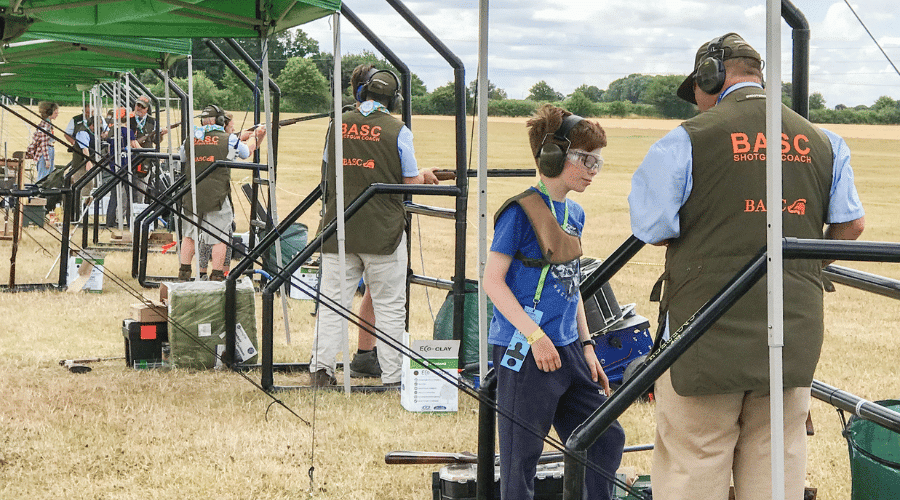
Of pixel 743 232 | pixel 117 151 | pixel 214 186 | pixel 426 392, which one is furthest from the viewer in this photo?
pixel 117 151

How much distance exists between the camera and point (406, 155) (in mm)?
5699

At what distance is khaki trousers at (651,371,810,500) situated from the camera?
2.45m

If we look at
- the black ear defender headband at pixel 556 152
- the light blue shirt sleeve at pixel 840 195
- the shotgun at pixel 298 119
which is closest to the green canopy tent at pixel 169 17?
the shotgun at pixel 298 119

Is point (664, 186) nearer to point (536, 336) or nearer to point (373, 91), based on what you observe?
point (536, 336)

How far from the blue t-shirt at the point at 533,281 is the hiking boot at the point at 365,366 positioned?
3.30m

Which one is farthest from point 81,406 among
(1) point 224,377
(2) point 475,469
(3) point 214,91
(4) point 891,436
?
(3) point 214,91

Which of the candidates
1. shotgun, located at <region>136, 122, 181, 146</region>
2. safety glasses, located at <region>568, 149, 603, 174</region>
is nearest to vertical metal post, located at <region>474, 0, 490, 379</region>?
safety glasses, located at <region>568, 149, 603, 174</region>

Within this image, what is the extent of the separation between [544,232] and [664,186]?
1.77ft

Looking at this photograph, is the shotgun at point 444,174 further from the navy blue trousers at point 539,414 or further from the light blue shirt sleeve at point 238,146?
the light blue shirt sleeve at point 238,146

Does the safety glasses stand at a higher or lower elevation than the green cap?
lower

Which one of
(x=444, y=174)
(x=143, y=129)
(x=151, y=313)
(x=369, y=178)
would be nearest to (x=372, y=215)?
(x=369, y=178)

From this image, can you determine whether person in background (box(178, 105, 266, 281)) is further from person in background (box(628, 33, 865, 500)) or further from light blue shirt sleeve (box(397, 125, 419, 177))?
person in background (box(628, 33, 865, 500))

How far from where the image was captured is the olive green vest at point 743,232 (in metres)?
2.35

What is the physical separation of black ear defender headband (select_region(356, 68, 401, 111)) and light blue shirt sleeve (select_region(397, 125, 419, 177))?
0.18m
